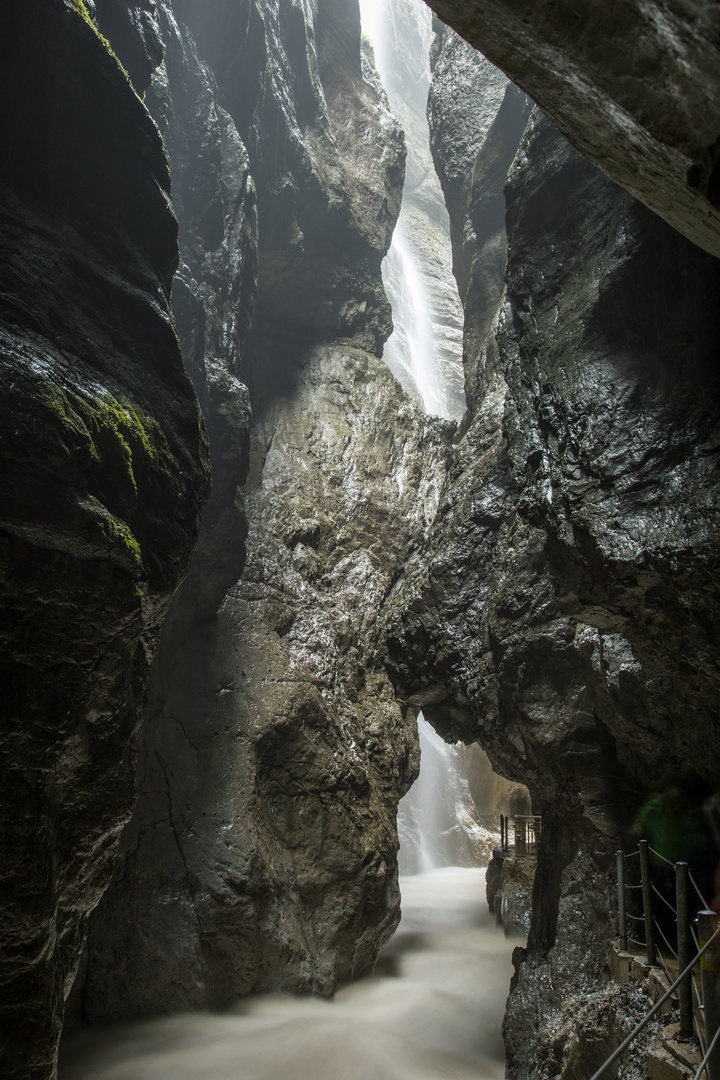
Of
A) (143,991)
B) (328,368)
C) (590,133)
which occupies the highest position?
(328,368)

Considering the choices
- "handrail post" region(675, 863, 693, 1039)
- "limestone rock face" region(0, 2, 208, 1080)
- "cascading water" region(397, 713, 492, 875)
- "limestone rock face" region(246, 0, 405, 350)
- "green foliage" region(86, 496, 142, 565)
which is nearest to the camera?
"handrail post" region(675, 863, 693, 1039)

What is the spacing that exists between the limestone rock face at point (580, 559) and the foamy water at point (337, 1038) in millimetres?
1628

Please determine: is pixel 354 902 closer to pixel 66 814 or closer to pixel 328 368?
pixel 66 814

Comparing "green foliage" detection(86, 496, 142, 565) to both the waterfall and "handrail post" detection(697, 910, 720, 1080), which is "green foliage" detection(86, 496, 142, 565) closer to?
"handrail post" detection(697, 910, 720, 1080)

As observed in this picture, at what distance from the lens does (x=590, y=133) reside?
3.39m

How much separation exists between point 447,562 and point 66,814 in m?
6.03

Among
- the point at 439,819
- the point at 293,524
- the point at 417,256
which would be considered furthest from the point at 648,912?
the point at 417,256

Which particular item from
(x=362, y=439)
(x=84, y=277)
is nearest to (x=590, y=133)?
(x=84, y=277)

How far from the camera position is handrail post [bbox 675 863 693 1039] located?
3.52 metres

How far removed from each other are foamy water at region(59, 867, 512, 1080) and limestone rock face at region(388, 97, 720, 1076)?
1628mm

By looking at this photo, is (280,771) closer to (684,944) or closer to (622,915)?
(622,915)

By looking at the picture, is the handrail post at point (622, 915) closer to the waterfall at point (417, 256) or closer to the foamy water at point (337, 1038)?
the foamy water at point (337, 1038)

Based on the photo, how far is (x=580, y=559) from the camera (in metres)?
5.31

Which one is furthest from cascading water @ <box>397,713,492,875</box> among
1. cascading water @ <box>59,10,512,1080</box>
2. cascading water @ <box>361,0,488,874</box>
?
cascading water @ <box>59,10,512,1080</box>
